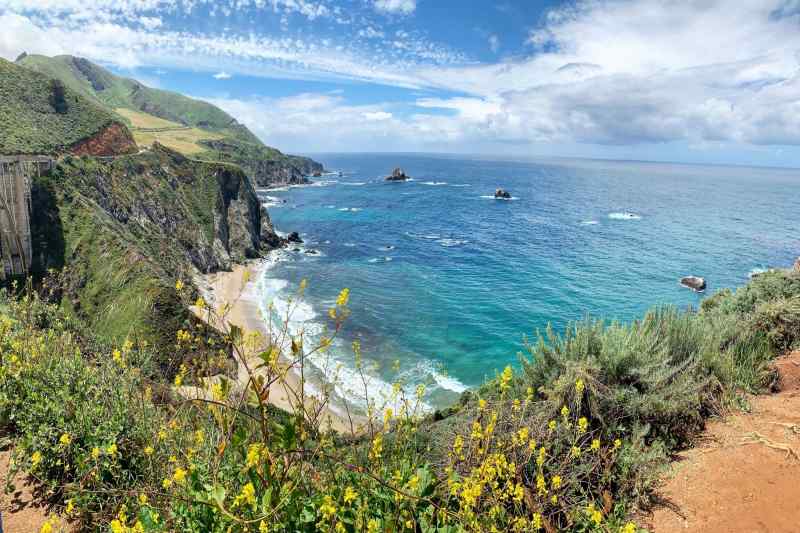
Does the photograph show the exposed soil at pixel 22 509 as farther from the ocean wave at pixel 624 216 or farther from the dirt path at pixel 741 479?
the ocean wave at pixel 624 216

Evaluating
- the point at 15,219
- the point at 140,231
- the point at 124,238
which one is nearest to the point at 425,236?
the point at 140,231

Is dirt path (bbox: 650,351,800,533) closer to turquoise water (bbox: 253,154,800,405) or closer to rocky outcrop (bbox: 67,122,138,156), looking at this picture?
turquoise water (bbox: 253,154,800,405)

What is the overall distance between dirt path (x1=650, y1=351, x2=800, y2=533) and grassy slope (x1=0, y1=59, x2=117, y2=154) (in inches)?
2393

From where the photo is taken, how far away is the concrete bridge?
35.0 meters

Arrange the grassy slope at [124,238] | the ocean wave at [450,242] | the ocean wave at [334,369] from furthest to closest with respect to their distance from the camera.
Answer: the ocean wave at [450,242]
the grassy slope at [124,238]
the ocean wave at [334,369]

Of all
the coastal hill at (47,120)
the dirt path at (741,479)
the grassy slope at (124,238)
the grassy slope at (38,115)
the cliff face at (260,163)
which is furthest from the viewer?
the cliff face at (260,163)

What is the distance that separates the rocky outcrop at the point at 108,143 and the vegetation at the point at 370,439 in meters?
59.0

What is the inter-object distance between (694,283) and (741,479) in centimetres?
5039

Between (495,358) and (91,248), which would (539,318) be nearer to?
(495,358)

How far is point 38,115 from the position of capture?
54.3m

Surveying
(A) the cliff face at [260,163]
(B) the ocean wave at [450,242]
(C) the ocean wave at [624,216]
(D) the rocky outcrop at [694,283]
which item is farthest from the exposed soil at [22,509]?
(A) the cliff face at [260,163]

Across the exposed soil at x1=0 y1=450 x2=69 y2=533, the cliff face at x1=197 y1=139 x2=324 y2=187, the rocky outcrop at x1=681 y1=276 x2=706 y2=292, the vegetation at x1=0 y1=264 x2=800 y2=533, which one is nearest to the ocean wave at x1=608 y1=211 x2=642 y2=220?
the rocky outcrop at x1=681 y1=276 x2=706 y2=292

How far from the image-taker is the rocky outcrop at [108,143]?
53406 millimetres

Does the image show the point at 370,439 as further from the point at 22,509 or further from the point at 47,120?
the point at 47,120
